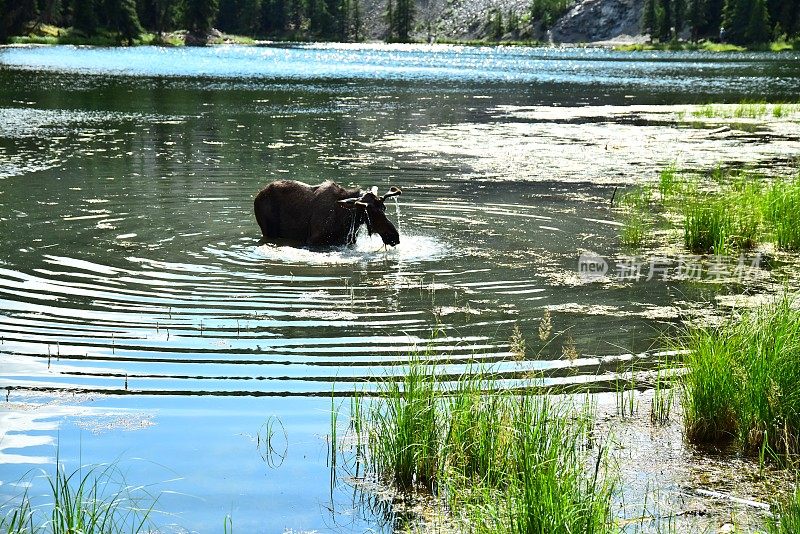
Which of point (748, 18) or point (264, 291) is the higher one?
point (748, 18)

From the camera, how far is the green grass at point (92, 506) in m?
6.73

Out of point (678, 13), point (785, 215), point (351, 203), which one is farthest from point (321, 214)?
point (678, 13)

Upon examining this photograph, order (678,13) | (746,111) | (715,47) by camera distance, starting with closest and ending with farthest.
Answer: (746,111)
(715,47)
(678,13)

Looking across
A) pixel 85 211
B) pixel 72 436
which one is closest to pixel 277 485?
pixel 72 436

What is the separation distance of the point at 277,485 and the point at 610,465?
2781 millimetres

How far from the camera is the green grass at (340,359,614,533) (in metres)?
6.62

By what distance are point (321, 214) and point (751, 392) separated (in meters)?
10.1

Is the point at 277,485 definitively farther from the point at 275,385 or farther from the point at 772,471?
the point at 772,471

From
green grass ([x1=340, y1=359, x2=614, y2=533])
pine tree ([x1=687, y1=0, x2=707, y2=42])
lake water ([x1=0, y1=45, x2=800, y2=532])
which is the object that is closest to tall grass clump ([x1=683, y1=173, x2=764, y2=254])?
lake water ([x1=0, y1=45, x2=800, y2=532])

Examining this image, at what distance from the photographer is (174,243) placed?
17016 millimetres

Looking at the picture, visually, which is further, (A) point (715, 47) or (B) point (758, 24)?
(A) point (715, 47)

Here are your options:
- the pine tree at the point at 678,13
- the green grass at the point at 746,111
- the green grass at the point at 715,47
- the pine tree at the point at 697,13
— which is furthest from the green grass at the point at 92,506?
the pine tree at the point at 678,13

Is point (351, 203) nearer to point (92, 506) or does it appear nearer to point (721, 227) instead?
point (721, 227)

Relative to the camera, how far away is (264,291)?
13.9 metres
